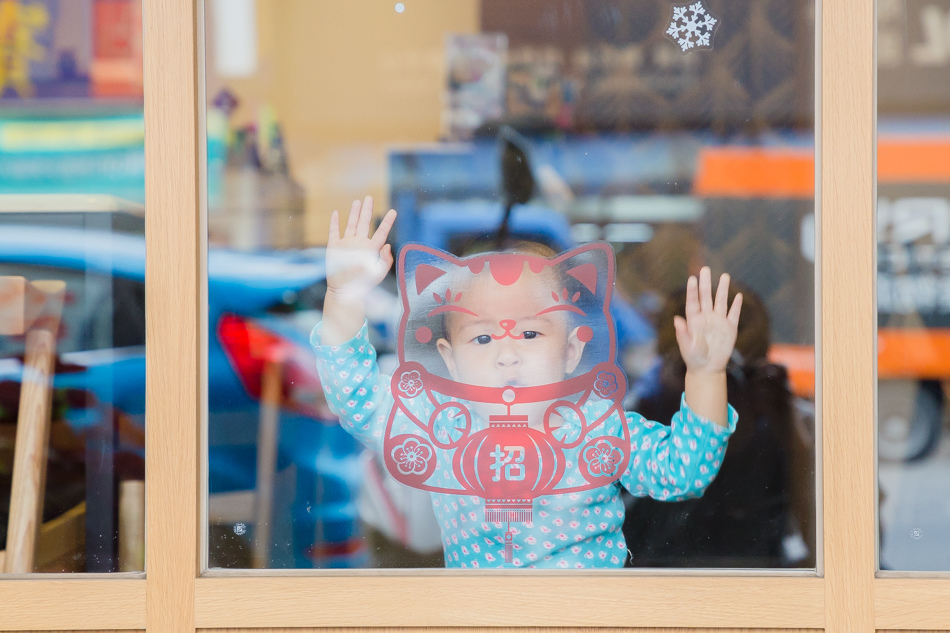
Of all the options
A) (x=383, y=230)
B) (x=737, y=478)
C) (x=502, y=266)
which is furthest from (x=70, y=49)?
(x=737, y=478)

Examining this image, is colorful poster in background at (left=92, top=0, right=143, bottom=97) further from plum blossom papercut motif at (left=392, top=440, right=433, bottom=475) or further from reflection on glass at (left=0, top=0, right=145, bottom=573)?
plum blossom papercut motif at (left=392, top=440, right=433, bottom=475)

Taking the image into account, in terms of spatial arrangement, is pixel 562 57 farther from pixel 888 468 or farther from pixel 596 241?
pixel 888 468

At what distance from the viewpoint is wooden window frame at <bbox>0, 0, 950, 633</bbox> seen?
1836 mm

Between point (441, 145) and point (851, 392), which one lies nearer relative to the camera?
point (851, 392)

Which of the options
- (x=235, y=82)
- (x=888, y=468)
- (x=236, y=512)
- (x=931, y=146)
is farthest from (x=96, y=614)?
(x=931, y=146)

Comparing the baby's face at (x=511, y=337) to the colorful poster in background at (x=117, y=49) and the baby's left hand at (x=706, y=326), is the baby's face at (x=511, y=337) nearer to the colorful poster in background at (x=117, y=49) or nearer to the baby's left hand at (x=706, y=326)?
the baby's left hand at (x=706, y=326)

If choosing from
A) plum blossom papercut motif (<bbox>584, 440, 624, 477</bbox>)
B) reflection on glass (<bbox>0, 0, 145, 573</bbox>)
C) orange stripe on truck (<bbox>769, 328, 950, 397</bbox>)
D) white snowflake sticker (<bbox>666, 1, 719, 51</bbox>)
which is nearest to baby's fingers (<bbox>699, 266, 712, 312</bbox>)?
orange stripe on truck (<bbox>769, 328, 950, 397</bbox>)

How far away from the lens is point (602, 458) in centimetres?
194

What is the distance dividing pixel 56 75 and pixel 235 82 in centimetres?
50

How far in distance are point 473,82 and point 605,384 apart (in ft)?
2.66

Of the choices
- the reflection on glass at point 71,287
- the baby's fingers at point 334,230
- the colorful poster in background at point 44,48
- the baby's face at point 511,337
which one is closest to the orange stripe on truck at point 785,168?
the baby's face at point 511,337

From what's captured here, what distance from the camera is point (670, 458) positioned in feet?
6.36

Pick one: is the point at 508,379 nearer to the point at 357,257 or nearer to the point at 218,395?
the point at 357,257

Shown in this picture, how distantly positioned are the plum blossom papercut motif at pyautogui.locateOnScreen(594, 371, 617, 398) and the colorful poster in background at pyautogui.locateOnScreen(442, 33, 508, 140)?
0.67 m
